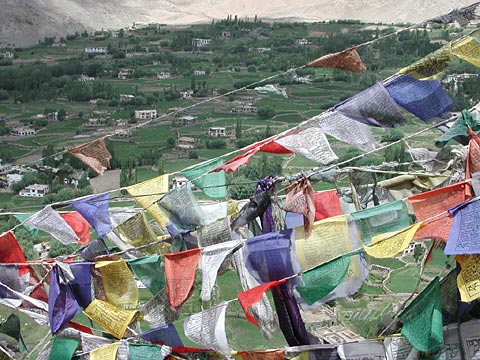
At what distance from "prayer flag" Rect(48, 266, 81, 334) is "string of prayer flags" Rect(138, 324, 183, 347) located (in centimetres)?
31

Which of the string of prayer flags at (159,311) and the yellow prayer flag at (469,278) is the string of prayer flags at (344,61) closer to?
the string of prayer flags at (159,311)

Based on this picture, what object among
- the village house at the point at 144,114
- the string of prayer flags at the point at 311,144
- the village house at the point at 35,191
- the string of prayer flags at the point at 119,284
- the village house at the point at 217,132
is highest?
the string of prayer flags at the point at 311,144

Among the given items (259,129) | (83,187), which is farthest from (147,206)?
(259,129)

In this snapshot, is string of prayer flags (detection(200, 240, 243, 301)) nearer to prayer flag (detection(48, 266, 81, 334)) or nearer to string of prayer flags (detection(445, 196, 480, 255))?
prayer flag (detection(48, 266, 81, 334))

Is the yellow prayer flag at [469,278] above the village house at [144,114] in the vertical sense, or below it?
above

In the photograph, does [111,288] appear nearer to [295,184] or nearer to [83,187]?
[295,184]

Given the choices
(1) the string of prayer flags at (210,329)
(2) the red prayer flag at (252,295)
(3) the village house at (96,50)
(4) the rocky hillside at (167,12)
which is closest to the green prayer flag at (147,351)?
(1) the string of prayer flags at (210,329)

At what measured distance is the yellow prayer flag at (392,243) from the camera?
2.67 meters

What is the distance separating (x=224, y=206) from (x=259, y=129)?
56.3 ft

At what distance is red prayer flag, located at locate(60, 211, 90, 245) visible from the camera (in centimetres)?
398

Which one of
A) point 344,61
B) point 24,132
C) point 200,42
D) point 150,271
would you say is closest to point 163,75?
point 200,42

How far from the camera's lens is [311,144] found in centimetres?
332

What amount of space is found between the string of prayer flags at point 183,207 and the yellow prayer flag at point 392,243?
0.82 metres

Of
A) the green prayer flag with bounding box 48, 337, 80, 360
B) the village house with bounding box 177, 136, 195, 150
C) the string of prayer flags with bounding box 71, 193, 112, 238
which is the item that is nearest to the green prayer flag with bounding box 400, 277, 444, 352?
the green prayer flag with bounding box 48, 337, 80, 360
